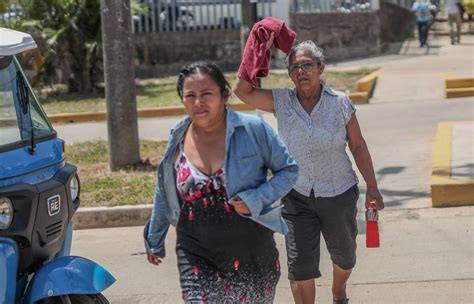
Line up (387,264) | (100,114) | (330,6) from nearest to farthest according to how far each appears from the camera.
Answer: (387,264), (100,114), (330,6)

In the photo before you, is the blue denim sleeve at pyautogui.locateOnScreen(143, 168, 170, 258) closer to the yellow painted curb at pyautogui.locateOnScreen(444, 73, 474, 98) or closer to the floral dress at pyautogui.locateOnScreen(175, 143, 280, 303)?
the floral dress at pyautogui.locateOnScreen(175, 143, 280, 303)

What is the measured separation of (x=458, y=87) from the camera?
51.3 feet

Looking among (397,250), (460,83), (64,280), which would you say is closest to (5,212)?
(64,280)

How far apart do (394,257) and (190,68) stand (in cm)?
A: 354

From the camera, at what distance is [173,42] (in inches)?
808

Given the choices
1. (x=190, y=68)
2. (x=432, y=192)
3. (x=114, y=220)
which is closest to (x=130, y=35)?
(x=114, y=220)

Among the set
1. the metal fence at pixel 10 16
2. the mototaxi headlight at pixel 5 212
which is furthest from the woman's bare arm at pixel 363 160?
the metal fence at pixel 10 16

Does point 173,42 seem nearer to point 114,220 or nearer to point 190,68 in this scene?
point 114,220

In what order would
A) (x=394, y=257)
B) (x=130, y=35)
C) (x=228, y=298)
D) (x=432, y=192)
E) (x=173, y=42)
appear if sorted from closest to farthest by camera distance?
(x=228, y=298)
(x=394, y=257)
(x=432, y=192)
(x=130, y=35)
(x=173, y=42)

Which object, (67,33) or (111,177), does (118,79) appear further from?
(67,33)

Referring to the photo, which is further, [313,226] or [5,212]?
[313,226]

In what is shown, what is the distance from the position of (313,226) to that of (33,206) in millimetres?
1664

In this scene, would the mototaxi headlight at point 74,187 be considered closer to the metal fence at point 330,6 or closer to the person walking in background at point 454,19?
the metal fence at point 330,6

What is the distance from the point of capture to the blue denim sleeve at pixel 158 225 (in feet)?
14.0
